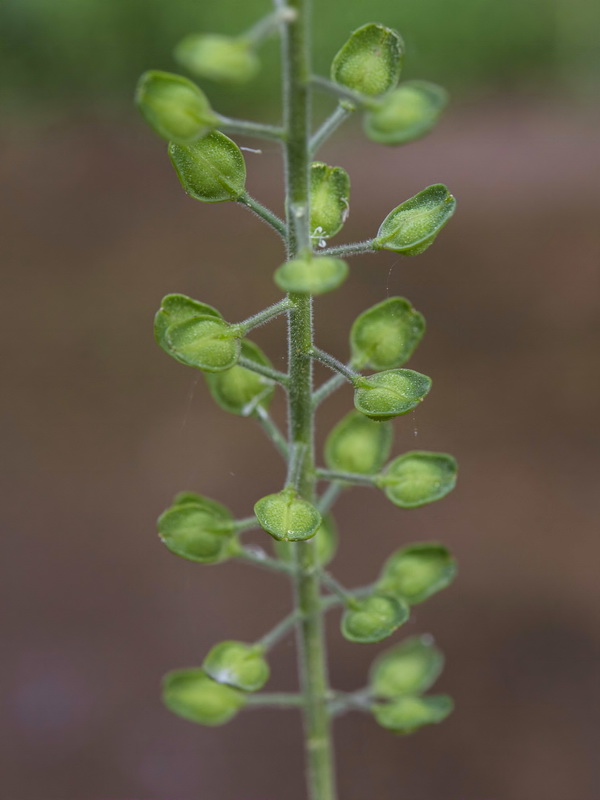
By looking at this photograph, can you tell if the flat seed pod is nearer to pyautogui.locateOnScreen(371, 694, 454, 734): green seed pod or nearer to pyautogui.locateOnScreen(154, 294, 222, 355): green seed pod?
pyautogui.locateOnScreen(154, 294, 222, 355): green seed pod

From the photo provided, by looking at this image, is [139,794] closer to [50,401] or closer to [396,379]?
[50,401]

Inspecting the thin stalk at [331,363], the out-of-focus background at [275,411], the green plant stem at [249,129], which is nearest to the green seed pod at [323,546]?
the thin stalk at [331,363]

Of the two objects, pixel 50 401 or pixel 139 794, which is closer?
pixel 139 794

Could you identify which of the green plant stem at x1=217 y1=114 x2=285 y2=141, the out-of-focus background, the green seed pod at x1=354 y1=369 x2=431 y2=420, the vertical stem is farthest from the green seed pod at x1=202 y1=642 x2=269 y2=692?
the out-of-focus background

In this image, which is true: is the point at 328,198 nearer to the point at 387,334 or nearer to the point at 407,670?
the point at 387,334

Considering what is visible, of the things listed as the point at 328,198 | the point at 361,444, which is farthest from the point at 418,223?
the point at 361,444

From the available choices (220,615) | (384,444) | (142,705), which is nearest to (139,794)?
(142,705)

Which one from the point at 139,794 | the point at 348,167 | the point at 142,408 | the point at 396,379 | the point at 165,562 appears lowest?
the point at 139,794
